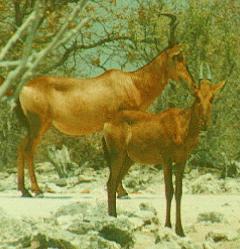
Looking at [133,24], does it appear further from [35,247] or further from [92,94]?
[35,247]

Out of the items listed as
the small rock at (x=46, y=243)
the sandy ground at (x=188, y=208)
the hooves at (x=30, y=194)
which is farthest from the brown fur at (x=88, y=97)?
the small rock at (x=46, y=243)

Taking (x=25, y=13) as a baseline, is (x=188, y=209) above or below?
below

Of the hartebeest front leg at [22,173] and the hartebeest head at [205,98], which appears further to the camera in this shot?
the hartebeest front leg at [22,173]

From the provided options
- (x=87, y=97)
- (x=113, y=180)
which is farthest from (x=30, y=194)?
(x=113, y=180)

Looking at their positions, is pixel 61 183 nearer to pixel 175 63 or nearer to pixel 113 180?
pixel 175 63

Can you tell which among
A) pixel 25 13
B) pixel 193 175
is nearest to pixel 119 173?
pixel 193 175

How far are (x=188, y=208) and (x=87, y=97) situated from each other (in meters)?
3.05

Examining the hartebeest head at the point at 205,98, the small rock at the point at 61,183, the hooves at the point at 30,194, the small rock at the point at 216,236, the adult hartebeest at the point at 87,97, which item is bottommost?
the small rock at the point at 216,236

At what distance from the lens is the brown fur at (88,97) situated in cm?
1363

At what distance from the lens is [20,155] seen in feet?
45.0

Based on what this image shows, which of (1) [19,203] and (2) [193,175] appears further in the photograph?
(2) [193,175]

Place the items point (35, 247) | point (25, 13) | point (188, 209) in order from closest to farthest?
point (35, 247) < point (188, 209) < point (25, 13)

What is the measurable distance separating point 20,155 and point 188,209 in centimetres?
336

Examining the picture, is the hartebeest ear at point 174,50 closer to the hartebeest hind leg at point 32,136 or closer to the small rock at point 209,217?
the hartebeest hind leg at point 32,136
